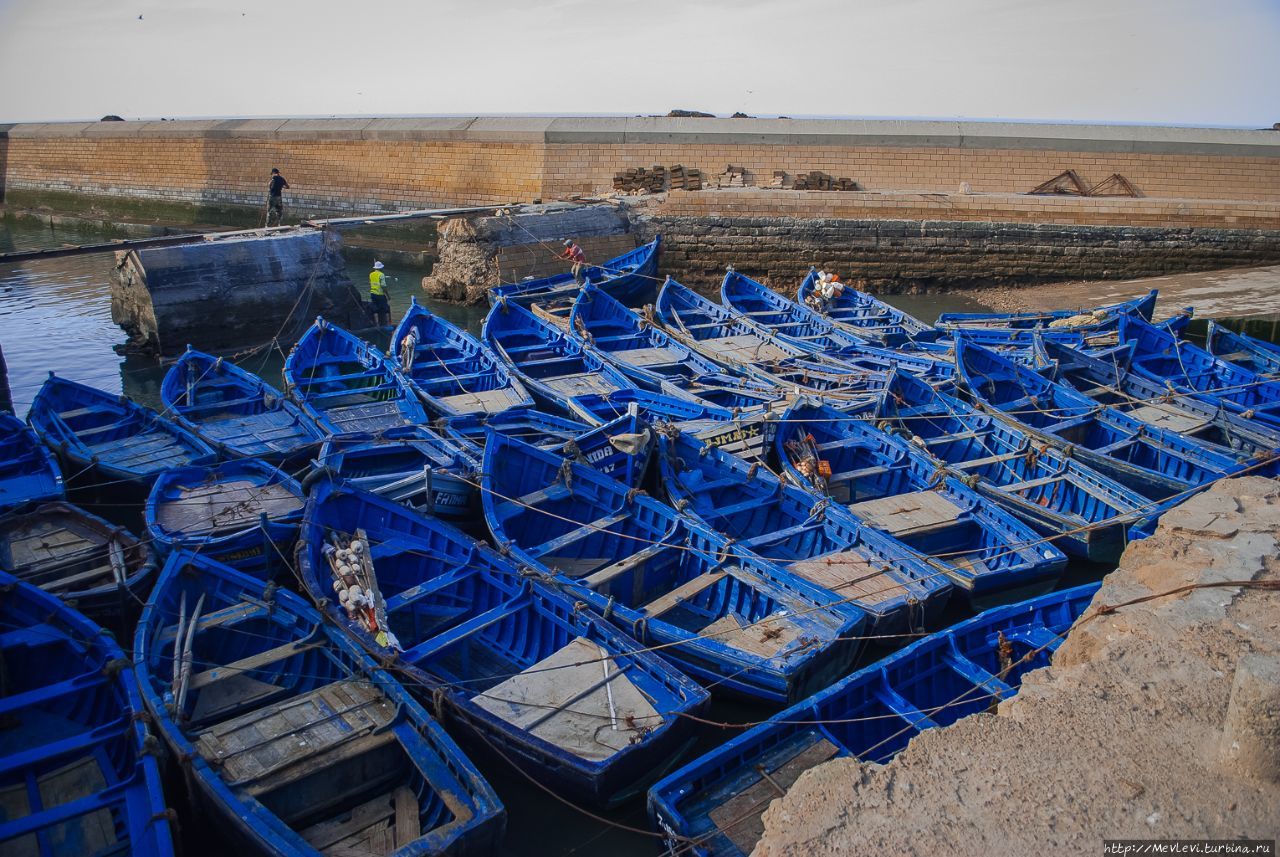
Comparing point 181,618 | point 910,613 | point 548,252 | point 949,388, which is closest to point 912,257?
point 548,252

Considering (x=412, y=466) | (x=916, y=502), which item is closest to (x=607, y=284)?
(x=412, y=466)

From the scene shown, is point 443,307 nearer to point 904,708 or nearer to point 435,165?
point 435,165

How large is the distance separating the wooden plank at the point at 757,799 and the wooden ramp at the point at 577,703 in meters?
0.88

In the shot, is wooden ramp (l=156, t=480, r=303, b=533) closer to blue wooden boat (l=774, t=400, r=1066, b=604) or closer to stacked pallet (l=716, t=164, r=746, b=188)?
blue wooden boat (l=774, t=400, r=1066, b=604)

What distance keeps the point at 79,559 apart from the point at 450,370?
705cm

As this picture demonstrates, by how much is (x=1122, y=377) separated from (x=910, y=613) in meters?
8.53

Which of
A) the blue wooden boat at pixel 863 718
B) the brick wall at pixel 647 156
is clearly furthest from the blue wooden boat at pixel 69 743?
the brick wall at pixel 647 156

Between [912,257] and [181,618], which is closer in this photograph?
[181,618]

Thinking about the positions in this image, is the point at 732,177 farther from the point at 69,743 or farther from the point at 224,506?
the point at 69,743

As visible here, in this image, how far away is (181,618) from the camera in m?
8.02

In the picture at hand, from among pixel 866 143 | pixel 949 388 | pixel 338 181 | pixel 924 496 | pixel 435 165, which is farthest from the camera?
pixel 338 181

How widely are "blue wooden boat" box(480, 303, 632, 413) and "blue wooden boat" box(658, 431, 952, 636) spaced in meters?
3.57

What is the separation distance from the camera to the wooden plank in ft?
20.6

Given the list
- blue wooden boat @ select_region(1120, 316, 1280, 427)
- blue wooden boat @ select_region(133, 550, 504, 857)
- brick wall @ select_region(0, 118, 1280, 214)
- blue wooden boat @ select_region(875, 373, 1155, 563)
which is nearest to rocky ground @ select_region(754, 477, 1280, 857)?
blue wooden boat @ select_region(133, 550, 504, 857)
